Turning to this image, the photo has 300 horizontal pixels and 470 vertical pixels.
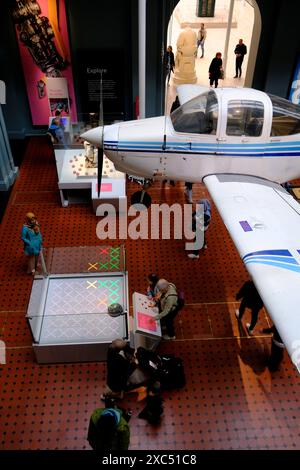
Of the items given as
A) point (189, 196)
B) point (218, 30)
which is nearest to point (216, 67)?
point (189, 196)

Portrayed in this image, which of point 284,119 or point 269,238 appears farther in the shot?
point 284,119

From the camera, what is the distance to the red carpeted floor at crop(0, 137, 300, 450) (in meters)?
6.02

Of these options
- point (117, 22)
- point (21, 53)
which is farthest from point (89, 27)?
point (21, 53)

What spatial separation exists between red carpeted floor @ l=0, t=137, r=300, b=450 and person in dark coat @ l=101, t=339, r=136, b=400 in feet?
2.00

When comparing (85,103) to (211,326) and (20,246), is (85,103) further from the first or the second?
(211,326)

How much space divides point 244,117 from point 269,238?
8.09ft

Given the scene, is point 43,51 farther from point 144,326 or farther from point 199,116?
point 144,326

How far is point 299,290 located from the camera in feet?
17.7

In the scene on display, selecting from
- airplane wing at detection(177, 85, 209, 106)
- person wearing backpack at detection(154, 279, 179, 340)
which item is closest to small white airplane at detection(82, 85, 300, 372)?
person wearing backpack at detection(154, 279, 179, 340)

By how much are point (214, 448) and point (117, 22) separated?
1081cm

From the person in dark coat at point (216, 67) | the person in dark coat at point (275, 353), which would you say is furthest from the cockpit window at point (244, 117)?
the person in dark coat at point (216, 67)

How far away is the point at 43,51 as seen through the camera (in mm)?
12062

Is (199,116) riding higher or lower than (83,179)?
higher

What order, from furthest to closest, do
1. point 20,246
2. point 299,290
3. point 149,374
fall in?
1. point 20,246
2. point 149,374
3. point 299,290
